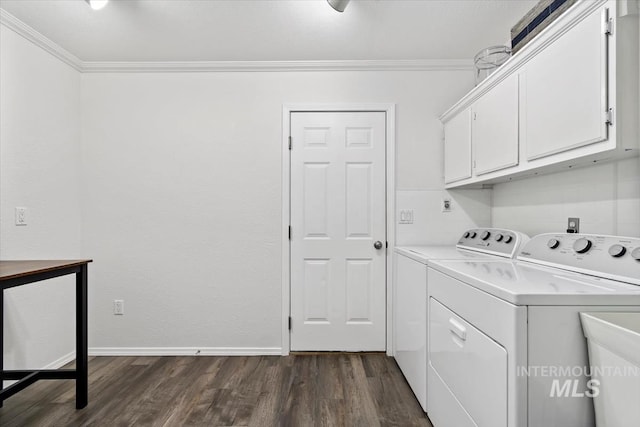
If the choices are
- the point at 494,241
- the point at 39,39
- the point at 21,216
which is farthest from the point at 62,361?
the point at 494,241

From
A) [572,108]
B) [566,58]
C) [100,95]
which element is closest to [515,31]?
[566,58]

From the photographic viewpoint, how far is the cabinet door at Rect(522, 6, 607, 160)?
1.27 metres

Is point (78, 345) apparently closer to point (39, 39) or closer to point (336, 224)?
point (336, 224)

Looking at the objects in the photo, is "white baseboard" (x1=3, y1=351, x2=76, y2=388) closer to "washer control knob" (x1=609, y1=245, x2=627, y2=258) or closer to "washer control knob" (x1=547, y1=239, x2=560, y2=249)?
"washer control knob" (x1=547, y1=239, x2=560, y2=249)

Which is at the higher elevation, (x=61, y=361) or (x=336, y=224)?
(x=336, y=224)

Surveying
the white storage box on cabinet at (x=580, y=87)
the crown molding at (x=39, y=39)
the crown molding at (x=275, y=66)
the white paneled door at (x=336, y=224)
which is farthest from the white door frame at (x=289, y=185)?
the crown molding at (x=39, y=39)

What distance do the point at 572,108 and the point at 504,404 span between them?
3.81 ft

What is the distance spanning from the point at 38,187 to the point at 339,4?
2.39m

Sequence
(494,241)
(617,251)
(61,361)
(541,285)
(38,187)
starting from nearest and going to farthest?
(541,285) < (617,251) < (494,241) < (38,187) < (61,361)

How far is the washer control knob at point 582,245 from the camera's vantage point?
4.83ft

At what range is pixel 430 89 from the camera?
2.87 metres

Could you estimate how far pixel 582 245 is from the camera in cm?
150

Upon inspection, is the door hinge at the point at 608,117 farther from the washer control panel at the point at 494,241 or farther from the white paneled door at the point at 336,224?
the white paneled door at the point at 336,224

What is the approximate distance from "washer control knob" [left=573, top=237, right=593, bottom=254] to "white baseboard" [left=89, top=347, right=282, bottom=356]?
7.23 feet
